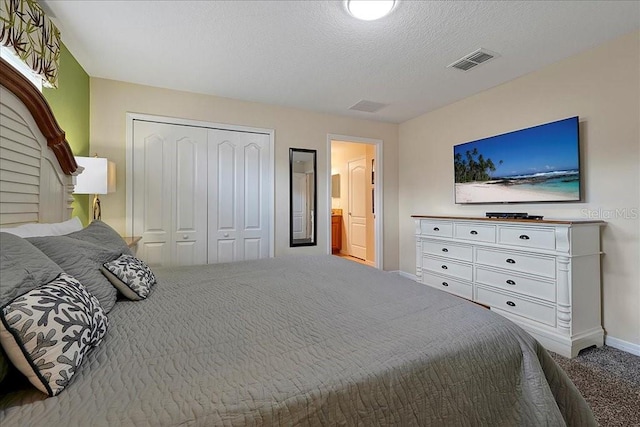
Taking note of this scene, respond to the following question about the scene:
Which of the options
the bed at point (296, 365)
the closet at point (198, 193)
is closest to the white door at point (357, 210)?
the closet at point (198, 193)

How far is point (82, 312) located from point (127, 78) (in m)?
3.12

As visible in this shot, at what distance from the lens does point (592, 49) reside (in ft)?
8.27

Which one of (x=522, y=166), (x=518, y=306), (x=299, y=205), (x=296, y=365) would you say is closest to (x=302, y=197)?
(x=299, y=205)

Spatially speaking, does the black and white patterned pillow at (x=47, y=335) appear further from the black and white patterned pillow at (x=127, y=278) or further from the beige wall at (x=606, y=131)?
the beige wall at (x=606, y=131)

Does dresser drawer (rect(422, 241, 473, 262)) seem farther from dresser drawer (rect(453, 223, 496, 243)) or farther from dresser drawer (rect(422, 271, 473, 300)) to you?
dresser drawer (rect(422, 271, 473, 300))

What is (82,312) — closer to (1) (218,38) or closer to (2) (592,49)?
(1) (218,38)

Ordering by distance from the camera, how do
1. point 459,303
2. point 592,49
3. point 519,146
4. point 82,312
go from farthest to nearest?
point 519,146 < point 592,49 < point 459,303 < point 82,312

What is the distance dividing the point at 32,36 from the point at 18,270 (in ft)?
6.29

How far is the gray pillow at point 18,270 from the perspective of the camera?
2.46 ft

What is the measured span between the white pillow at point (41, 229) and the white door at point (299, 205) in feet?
8.25

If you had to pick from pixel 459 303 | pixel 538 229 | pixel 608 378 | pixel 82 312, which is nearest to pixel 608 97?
pixel 538 229

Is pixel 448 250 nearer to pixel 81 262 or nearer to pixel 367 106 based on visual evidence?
pixel 367 106

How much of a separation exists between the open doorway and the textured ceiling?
176cm

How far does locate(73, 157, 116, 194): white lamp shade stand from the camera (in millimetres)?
2432
